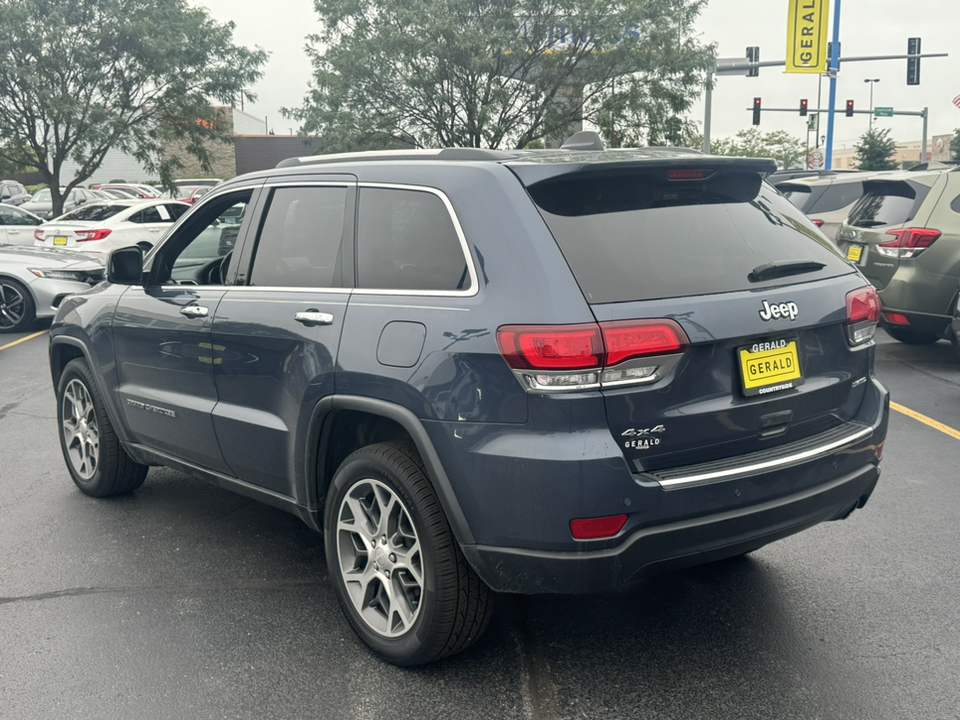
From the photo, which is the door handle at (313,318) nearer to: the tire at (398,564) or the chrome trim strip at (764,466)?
the tire at (398,564)

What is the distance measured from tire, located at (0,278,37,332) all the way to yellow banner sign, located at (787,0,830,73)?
24449mm

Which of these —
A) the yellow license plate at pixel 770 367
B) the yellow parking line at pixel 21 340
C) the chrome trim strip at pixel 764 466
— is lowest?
the yellow parking line at pixel 21 340

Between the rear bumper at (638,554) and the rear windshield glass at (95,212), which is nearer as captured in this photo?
the rear bumper at (638,554)

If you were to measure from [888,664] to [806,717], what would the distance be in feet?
1.74

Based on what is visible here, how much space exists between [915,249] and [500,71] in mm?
18075

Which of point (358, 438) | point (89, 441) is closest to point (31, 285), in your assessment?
point (89, 441)

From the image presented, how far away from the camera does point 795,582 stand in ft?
14.2

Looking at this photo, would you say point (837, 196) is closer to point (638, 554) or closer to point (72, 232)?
point (638, 554)

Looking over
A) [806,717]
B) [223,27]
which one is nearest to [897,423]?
[806,717]

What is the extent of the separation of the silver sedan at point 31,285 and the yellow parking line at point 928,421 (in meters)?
9.52

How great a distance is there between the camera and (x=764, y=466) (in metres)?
3.35

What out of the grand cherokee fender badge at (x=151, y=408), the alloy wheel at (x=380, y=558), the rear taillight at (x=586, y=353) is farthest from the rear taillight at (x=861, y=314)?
the grand cherokee fender badge at (x=151, y=408)

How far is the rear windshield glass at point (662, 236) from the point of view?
3256 millimetres

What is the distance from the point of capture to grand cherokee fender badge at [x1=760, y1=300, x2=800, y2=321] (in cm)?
336
